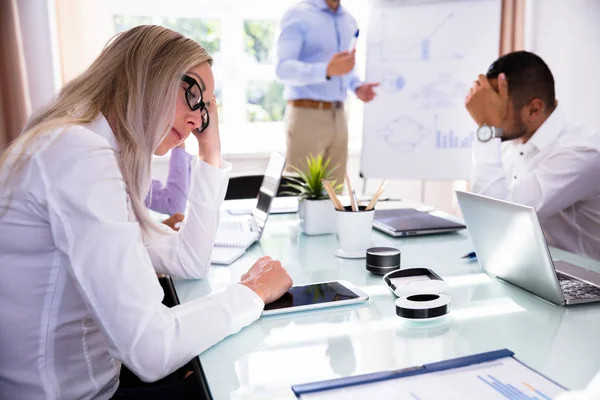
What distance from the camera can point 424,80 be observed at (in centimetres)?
316

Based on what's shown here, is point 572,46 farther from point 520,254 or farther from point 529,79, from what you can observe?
point 520,254

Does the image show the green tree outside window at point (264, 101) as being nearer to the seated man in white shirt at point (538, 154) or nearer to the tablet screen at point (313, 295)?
the seated man in white shirt at point (538, 154)

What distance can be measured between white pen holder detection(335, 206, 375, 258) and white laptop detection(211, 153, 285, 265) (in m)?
0.26

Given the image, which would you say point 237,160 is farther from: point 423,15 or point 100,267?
point 100,267

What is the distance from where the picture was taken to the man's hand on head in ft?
6.52

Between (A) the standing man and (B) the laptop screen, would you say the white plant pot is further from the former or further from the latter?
(A) the standing man

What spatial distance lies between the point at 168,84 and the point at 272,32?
292 centimetres

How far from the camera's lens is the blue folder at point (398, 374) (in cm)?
69

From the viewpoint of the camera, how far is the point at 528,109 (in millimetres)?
1930

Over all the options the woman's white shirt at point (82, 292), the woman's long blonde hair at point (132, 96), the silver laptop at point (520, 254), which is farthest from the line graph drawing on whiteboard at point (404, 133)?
the woman's white shirt at point (82, 292)

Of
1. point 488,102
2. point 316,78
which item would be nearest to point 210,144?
point 488,102

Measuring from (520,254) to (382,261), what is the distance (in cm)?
28

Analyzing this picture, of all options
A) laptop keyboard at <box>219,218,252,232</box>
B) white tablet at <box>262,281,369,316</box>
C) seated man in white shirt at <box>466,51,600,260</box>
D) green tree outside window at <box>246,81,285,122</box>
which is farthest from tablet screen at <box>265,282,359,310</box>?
green tree outside window at <box>246,81,285,122</box>

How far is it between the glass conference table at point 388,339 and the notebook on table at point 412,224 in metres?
0.35
